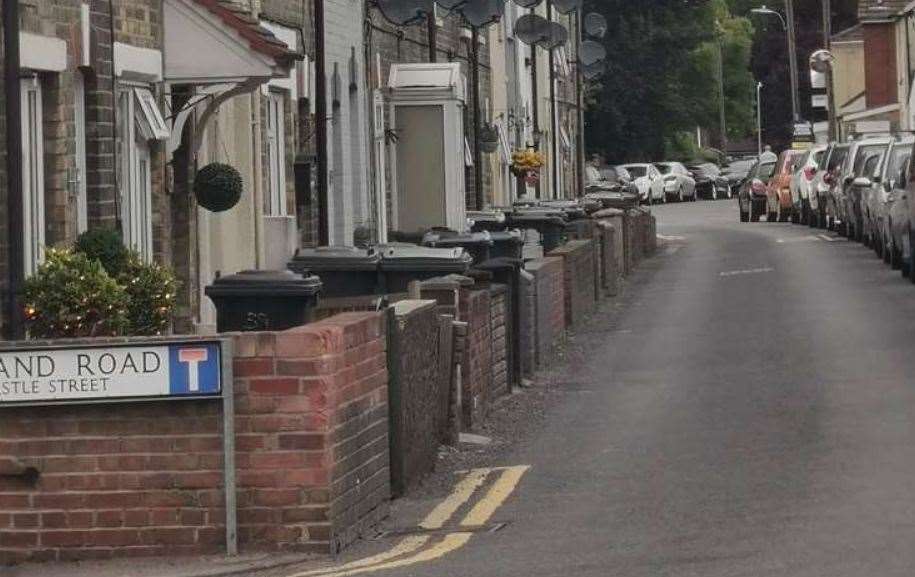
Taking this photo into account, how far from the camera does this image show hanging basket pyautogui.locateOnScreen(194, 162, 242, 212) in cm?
1903

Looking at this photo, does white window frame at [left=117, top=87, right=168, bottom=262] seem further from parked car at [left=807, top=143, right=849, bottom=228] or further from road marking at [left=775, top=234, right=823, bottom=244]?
parked car at [left=807, top=143, right=849, bottom=228]

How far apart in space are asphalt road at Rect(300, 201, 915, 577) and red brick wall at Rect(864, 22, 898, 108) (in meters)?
47.1

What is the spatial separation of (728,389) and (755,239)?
27.6m

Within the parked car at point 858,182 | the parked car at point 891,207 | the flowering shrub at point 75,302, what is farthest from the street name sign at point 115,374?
the parked car at point 858,182

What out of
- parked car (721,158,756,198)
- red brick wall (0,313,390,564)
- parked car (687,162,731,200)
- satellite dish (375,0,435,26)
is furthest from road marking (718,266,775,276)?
parked car (687,162,731,200)

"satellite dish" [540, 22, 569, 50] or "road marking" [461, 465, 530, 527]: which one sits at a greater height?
"satellite dish" [540, 22, 569, 50]

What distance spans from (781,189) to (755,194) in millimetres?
2549

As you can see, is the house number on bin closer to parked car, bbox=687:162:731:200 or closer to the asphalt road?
the asphalt road

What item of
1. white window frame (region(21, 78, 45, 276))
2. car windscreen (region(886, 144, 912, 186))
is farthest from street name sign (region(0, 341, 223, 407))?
car windscreen (region(886, 144, 912, 186))

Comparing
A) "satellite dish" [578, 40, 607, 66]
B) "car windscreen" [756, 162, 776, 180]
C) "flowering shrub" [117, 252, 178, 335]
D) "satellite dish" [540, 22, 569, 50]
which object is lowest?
"flowering shrub" [117, 252, 178, 335]

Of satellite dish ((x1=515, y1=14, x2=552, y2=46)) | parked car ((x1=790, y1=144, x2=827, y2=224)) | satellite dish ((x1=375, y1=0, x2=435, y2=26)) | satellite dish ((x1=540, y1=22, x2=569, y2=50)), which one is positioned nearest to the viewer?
satellite dish ((x1=375, y1=0, x2=435, y2=26))

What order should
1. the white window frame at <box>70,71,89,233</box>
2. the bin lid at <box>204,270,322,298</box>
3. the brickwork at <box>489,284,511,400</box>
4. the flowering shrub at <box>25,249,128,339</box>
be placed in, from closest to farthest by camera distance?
the flowering shrub at <box>25,249,128,339</box> < the bin lid at <box>204,270,322,298</box> < the white window frame at <box>70,71,89,233</box> < the brickwork at <box>489,284,511,400</box>

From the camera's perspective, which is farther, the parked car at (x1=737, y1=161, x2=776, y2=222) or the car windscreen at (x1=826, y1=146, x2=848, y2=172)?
the parked car at (x1=737, y1=161, x2=776, y2=222)

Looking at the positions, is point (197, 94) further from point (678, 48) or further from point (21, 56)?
point (678, 48)
